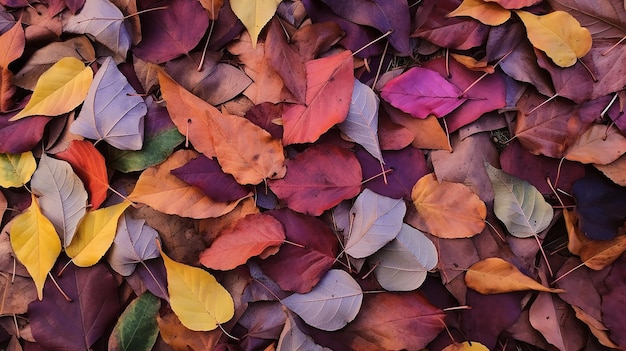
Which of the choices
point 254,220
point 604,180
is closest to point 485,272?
point 604,180

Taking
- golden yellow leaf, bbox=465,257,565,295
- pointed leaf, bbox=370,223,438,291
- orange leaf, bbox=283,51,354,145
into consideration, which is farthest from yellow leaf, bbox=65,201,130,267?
golden yellow leaf, bbox=465,257,565,295

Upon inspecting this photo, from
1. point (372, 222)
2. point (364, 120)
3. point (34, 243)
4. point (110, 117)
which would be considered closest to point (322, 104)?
point (364, 120)

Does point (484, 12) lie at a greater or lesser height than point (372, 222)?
greater

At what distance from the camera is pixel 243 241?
0.71 m

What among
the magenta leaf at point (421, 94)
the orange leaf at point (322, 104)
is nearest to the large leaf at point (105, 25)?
the orange leaf at point (322, 104)

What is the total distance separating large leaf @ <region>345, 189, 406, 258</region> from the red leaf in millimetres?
20

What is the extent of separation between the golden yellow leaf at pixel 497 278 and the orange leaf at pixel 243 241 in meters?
0.26

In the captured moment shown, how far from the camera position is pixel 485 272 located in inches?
28.1

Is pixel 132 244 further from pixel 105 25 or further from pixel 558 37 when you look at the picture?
pixel 558 37

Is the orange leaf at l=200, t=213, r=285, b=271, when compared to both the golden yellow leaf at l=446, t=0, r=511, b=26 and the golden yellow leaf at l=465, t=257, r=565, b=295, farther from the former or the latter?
the golden yellow leaf at l=446, t=0, r=511, b=26

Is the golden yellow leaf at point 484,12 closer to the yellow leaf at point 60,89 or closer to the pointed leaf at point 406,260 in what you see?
the pointed leaf at point 406,260

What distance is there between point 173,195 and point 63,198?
0.15 meters

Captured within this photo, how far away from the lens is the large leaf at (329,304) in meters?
0.70

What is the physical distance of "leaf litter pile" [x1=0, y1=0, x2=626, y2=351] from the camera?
0.71 meters
